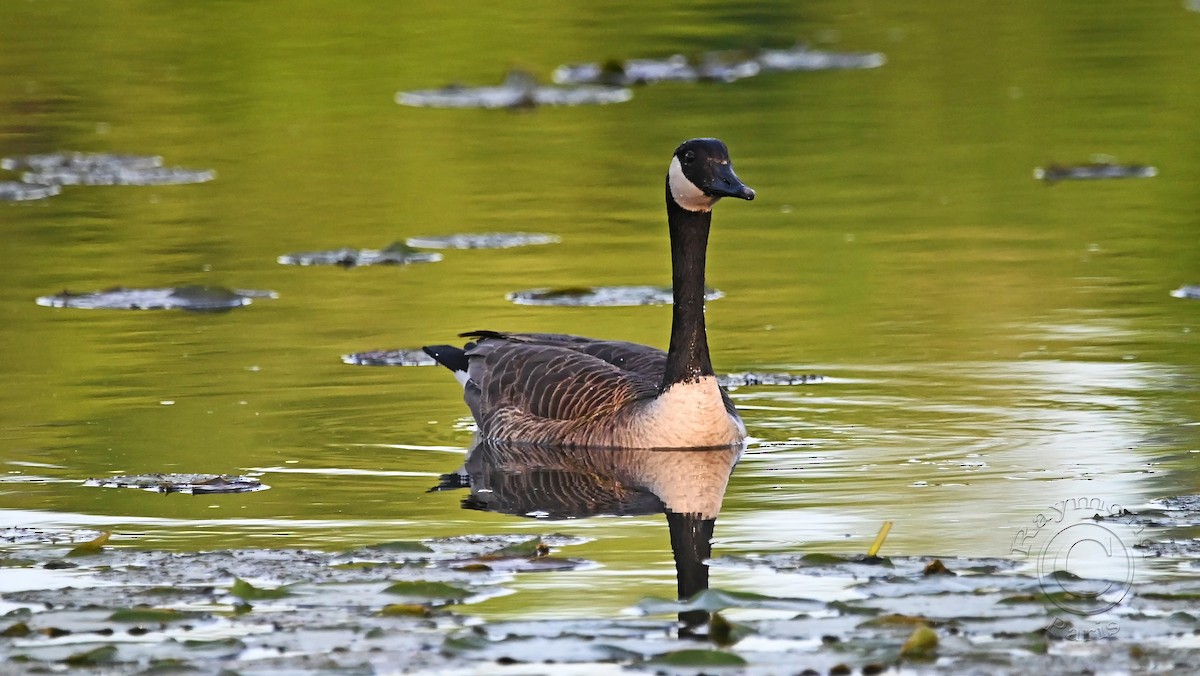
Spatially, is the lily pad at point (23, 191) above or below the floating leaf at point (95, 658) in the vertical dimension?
above

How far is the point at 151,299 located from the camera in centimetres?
1408

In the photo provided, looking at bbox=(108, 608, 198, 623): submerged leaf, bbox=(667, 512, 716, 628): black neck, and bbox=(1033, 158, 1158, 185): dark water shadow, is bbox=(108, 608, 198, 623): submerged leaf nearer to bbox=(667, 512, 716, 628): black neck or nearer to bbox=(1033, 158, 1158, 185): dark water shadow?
bbox=(667, 512, 716, 628): black neck

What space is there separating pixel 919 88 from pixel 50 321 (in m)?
13.4

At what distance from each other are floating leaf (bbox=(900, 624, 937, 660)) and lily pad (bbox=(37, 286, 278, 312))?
8.69 m

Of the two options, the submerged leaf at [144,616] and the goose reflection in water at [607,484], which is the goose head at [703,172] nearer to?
the goose reflection in water at [607,484]

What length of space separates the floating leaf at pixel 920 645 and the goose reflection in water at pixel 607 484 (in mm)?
1690

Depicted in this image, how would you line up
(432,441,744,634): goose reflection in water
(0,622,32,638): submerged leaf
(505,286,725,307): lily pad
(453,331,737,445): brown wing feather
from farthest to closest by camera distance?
(505,286,725,307): lily pad → (453,331,737,445): brown wing feather → (432,441,744,634): goose reflection in water → (0,622,32,638): submerged leaf

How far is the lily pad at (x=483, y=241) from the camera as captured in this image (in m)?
16.0

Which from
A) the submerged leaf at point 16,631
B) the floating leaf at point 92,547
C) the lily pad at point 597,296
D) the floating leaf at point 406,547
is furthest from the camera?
the lily pad at point 597,296

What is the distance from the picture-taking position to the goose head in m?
10.2

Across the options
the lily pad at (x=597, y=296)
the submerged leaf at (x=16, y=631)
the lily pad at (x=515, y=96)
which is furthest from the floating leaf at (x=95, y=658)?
the lily pad at (x=515, y=96)

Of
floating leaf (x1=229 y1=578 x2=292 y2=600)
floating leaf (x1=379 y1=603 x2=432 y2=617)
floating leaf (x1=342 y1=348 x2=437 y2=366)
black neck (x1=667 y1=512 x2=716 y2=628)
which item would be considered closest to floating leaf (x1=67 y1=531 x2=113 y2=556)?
floating leaf (x1=229 y1=578 x2=292 y2=600)

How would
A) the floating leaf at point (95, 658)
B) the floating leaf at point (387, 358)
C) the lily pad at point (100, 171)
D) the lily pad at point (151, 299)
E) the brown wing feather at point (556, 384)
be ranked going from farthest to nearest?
the lily pad at point (100, 171), the lily pad at point (151, 299), the floating leaf at point (387, 358), the brown wing feather at point (556, 384), the floating leaf at point (95, 658)

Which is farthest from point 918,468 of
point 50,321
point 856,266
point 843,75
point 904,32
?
point 904,32
